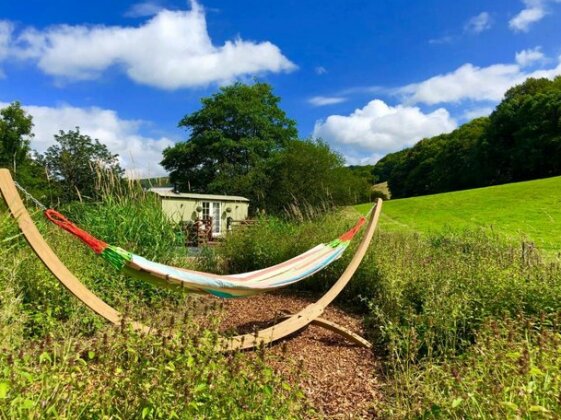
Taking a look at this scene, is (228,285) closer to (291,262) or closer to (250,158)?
(291,262)

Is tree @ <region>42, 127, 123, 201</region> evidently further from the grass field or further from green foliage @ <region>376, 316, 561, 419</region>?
green foliage @ <region>376, 316, 561, 419</region>

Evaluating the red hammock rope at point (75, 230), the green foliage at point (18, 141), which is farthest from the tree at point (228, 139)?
the red hammock rope at point (75, 230)

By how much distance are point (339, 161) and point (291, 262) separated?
15.1 metres

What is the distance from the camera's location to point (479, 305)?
290 centimetres

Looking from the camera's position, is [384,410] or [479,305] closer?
[384,410]

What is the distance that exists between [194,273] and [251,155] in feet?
61.5

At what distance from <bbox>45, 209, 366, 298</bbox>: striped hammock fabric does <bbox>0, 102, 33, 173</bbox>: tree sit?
1838 cm

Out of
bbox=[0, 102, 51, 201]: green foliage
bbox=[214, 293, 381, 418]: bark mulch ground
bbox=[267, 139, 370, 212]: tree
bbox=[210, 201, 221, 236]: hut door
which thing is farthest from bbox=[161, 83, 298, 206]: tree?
bbox=[214, 293, 381, 418]: bark mulch ground

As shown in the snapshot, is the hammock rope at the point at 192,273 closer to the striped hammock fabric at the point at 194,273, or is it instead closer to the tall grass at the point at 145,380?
the striped hammock fabric at the point at 194,273

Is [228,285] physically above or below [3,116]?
below

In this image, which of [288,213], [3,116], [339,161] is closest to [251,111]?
[339,161]

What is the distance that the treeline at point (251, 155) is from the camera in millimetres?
17469

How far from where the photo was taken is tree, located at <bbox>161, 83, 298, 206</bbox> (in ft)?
68.8

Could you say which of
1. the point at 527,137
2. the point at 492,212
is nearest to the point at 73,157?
the point at 492,212
